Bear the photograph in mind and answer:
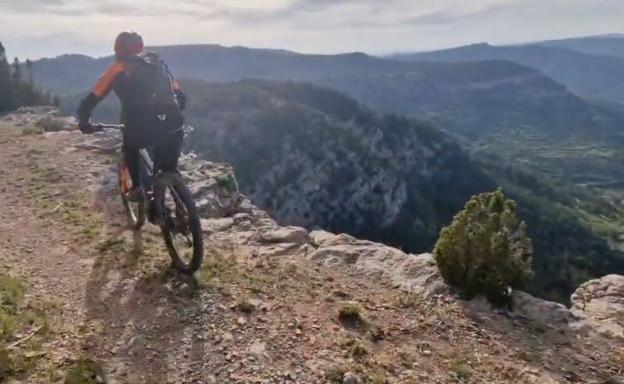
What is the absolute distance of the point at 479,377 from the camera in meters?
5.78

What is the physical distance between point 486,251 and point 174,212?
4278 millimetres

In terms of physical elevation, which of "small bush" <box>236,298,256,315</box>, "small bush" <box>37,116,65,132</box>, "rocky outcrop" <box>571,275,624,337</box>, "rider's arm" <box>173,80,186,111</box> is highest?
"rider's arm" <box>173,80,186,111</box>

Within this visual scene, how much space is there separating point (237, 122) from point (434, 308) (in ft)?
365

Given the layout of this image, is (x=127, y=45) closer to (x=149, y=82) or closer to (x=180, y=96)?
(x=149, y=82)

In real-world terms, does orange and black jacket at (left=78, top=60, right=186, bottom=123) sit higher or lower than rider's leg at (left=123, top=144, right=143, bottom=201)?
higher

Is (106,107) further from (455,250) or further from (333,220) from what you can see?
(455,250)

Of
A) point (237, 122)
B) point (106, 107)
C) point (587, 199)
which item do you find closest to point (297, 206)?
point (237, 122)

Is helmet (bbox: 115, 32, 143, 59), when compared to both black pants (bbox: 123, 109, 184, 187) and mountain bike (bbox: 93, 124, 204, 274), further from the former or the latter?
mountain bike (bbox: 93, 124, 204, 274)

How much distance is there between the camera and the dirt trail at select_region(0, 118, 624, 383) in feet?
18.6

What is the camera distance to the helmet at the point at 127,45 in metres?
6.55

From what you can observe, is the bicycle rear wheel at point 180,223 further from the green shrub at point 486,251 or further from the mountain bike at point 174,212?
the green shrub at point 486,251

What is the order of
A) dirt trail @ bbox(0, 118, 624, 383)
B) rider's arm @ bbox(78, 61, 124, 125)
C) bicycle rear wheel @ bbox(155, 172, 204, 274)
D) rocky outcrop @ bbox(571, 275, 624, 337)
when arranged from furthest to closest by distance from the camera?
1. rocky outcrop @ bbox(571, 275, 624, 337)
2. bicycle rear wheel @ bbox(155, 172, 204, 274)
3. rider's arm @ bbox(78, 61, 124, 125)
4. dirt trail @ bbox(0, 118, 624, 383)

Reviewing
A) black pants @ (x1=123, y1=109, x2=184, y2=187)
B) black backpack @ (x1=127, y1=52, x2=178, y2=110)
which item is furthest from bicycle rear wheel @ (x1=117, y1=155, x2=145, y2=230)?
black backpack @ (x1=127, y1=52, x2=178, y2=110)

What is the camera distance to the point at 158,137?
22.2ft
